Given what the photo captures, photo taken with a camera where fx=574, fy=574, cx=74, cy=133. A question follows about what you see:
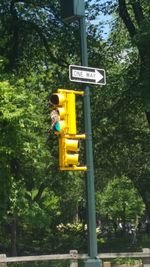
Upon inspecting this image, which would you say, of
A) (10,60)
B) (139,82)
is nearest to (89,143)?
(139,82)

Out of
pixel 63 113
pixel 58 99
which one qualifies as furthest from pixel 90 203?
pixel 58 99

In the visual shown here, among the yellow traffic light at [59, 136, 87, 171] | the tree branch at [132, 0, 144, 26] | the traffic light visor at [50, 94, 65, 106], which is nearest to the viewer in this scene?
the yellow traffic light at [59, 136, 87, 171]

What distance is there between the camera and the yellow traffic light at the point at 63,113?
9.57 m

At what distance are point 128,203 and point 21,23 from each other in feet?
124

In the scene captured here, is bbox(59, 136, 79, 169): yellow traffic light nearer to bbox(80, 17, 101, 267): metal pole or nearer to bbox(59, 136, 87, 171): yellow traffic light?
bbox(59, 136, 87, 171): yellow traffic light

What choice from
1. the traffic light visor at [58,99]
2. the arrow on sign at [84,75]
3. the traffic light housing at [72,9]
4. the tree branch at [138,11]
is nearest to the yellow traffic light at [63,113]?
the traffic light visor at [58,99]

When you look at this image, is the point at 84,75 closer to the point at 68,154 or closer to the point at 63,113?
the point at 63,113

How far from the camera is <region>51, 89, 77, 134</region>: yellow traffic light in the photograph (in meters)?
9.57

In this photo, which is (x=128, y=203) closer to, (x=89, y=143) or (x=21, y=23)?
(x=21, y=23)

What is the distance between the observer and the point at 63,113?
960cm

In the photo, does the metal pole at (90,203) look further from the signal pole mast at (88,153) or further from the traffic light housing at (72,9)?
the traffic light housing at (72,9)

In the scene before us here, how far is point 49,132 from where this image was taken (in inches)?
1025

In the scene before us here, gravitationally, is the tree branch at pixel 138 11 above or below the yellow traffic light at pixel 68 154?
above

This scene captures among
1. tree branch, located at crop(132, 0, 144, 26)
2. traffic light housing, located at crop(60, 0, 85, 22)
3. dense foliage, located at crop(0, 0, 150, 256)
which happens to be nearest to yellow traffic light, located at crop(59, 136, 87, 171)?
traffic light housing, located at crop(60, 0, 85, 22)
